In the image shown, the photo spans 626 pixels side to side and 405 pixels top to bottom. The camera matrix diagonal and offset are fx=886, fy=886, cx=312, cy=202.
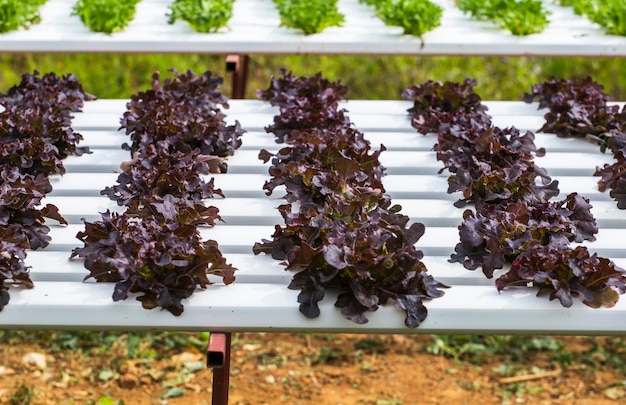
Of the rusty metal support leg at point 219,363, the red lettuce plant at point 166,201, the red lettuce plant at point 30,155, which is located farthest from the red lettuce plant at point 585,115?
the red lettuce plant at point 30,155

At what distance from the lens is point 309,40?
4473mm

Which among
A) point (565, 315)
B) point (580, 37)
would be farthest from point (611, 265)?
point (580, 37)

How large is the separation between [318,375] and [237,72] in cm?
160

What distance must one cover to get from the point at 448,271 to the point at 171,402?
6.98 feet

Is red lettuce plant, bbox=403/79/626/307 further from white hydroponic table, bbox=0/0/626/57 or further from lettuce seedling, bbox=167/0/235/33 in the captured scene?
lettuce seedling, bbox=167/0/235/33

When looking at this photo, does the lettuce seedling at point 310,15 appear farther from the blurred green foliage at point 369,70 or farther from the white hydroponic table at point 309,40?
the blurred green foliage at point 369,70

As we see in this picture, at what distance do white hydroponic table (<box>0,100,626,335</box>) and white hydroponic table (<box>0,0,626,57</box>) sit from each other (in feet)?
2.83

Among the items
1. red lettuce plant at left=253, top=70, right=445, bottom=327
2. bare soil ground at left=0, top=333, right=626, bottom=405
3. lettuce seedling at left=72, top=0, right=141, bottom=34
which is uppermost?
lettuce seedling at left=72, top=0, right=141, bottom=34

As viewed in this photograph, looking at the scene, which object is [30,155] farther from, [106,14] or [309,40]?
[309,40]

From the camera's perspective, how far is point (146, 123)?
3.47m

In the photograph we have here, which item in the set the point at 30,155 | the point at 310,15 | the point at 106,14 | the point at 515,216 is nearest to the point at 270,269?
the point at 515,216

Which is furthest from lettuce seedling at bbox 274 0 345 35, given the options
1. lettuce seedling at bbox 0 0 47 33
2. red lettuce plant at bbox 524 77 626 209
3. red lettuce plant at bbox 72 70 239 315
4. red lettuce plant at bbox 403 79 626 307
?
lettuce seedling at bbox 0 0 47 33

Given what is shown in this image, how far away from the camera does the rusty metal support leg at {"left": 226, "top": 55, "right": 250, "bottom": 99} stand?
4352mm

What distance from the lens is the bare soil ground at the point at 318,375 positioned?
432 cm
